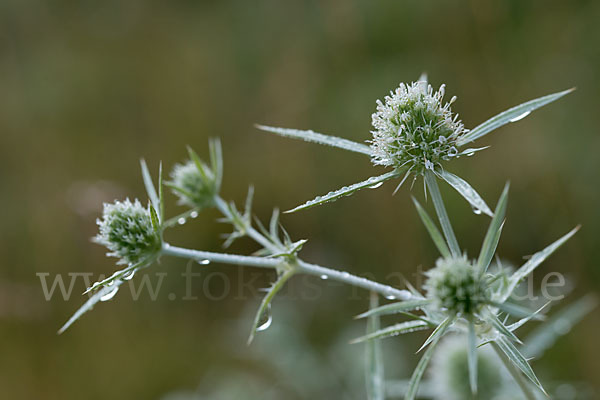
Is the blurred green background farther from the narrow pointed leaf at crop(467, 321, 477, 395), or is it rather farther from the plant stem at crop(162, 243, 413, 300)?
the narrow pointed leaf at crop(467, 321, 477, 395)

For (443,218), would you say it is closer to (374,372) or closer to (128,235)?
(374,372)

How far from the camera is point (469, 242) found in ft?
11.8

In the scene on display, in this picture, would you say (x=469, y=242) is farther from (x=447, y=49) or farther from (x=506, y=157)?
(x=447, y=49)

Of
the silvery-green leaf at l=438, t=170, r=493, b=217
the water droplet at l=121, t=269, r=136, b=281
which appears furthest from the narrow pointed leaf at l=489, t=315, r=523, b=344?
the water droplet at l=121, t=269, r=136, b=281

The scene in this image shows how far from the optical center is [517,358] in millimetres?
1279

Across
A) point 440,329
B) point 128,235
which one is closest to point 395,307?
point 440,329

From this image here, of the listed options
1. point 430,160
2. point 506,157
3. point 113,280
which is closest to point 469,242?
point 506,157

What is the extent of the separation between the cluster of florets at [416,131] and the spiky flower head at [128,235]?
0.72m

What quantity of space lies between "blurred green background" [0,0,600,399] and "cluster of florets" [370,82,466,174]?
179 centimetres

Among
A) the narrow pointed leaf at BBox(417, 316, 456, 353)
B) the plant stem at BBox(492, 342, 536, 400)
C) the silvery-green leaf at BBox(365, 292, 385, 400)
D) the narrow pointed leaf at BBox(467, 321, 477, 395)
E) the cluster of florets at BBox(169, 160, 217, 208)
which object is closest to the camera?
the narrow pointed leaf at BBox(467, 321, 477, 395)

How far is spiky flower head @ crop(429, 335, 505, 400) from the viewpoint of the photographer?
7.00ft

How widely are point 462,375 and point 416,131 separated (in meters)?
1.15

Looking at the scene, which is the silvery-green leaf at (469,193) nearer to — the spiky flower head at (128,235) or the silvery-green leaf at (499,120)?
the silvery-green leaf at (499,120)

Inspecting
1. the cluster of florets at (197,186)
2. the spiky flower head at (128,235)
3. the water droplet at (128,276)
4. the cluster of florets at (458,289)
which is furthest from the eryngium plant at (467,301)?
the cluster of florets at (197,186)
